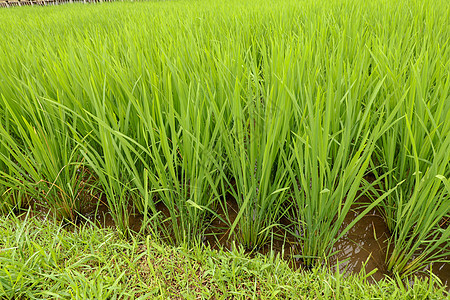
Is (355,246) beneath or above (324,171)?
beneath

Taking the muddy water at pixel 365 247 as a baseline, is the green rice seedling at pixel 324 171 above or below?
above

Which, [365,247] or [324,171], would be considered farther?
[365,247]

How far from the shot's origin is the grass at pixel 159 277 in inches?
26.8

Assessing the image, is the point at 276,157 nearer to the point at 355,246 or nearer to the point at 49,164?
the point at 355,246

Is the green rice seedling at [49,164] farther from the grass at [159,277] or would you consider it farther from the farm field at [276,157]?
the grass at [159,277]

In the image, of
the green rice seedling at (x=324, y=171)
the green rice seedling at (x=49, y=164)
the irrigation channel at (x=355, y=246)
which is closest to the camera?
the green rice seedling at (x=324, y=171)

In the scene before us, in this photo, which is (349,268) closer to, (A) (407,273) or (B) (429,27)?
(A) (407,273)

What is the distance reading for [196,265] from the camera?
79 centimetres

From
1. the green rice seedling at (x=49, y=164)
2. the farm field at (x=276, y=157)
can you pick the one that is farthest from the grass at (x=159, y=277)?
the green rice seedling at (x=49, y=164)

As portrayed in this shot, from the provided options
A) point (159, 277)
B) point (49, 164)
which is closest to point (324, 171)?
point (159, 277)

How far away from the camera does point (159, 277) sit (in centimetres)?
77

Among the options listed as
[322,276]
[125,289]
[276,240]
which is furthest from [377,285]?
[125,289]

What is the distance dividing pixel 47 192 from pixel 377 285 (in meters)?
1.05

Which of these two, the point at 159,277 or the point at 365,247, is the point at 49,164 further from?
the point at 365,247
